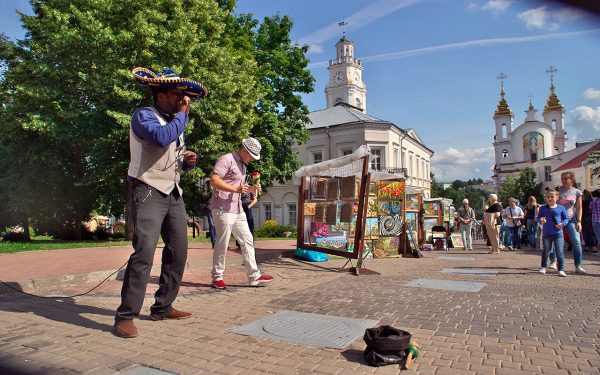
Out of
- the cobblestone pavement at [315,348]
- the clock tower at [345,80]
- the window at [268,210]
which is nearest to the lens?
the cobblestone pavement at [315,348]

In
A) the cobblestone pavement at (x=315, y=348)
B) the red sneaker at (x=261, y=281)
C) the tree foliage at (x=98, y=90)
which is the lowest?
the cobblestone pavement at (x=315, y=348)

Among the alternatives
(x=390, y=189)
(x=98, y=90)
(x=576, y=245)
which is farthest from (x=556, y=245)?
(x=98, y=90)

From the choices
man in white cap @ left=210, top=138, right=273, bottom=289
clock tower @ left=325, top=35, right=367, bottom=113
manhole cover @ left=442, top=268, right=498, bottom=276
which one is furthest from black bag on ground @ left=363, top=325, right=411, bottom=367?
clock tower @ left=325, top=35, right=367, bottom=113

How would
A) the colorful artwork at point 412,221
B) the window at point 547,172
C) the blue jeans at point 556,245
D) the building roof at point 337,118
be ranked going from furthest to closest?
the window at point 547,172, the building roof at point 337,118, the colorful artwork at point 412,221, the blue jeans at point 556,245

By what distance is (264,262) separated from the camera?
1010 centimetres

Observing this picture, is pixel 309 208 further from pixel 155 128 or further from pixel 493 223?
pixel 155 128

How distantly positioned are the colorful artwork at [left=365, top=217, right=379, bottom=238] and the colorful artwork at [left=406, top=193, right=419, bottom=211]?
283 cm

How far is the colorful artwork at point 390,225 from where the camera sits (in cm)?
1208

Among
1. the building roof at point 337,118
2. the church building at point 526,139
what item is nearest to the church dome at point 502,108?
the church building at point 526,139

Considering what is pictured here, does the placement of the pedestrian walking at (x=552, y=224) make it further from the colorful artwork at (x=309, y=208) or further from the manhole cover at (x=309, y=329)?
the manhole cover at (x=309, y=329)

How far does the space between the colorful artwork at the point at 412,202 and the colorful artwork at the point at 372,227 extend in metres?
2.83

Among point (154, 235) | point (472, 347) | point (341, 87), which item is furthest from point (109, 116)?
point (341, 87)

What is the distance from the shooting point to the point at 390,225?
40.1 feet

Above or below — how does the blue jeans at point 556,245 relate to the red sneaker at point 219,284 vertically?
above
